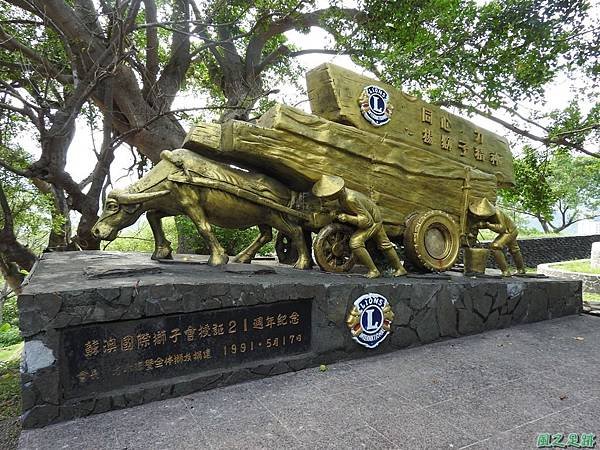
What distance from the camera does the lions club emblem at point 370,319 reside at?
3678mm

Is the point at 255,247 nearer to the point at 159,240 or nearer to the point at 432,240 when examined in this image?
the point at 159,240

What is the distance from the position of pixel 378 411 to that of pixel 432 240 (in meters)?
2.95

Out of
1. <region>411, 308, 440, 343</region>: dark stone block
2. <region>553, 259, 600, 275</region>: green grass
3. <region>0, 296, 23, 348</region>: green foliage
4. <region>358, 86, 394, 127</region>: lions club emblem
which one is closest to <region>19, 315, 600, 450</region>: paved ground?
<region>411, 308, 440, 343</region>: dark stone block

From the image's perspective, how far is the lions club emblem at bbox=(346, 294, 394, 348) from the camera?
368 centimetres

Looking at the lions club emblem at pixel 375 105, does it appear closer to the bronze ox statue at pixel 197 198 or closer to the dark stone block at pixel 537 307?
the bronze ox statue at pixel 197 198

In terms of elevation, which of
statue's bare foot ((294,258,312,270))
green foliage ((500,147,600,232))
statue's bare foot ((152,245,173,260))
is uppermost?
green foliage ((500,147,600,232))

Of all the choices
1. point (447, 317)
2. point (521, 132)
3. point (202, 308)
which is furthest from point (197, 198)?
point (521, 132)

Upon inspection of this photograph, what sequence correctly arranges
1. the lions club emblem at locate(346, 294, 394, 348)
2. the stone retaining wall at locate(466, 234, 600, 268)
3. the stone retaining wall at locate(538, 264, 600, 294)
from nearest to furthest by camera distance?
the lions club emblem at locate(346, 294, 394, 348)
the stone retaining wall at locate(538, 264, 600, 294)
the stone retaining wall at locate(466, 234, 600, 268)

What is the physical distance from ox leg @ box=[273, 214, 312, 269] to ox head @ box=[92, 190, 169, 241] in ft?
4.26

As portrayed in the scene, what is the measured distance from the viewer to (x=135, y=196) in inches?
153

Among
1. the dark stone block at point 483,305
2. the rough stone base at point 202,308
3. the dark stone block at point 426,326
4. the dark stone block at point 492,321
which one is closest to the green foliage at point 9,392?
the rough stone base at point 202,308

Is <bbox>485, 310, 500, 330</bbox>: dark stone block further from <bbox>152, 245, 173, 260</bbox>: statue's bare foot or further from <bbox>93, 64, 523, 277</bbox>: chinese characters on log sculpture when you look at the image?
<bbox>152, 245, 173, 260</bbox>: statue's bare foot

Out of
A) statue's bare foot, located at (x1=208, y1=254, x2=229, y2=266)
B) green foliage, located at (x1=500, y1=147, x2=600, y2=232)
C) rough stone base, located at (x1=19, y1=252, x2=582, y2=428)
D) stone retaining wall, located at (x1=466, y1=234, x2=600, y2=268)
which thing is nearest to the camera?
rough stone base, located at (x1=19, y1=252, x2=582, y2=428)

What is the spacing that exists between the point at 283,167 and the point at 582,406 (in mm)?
3333
